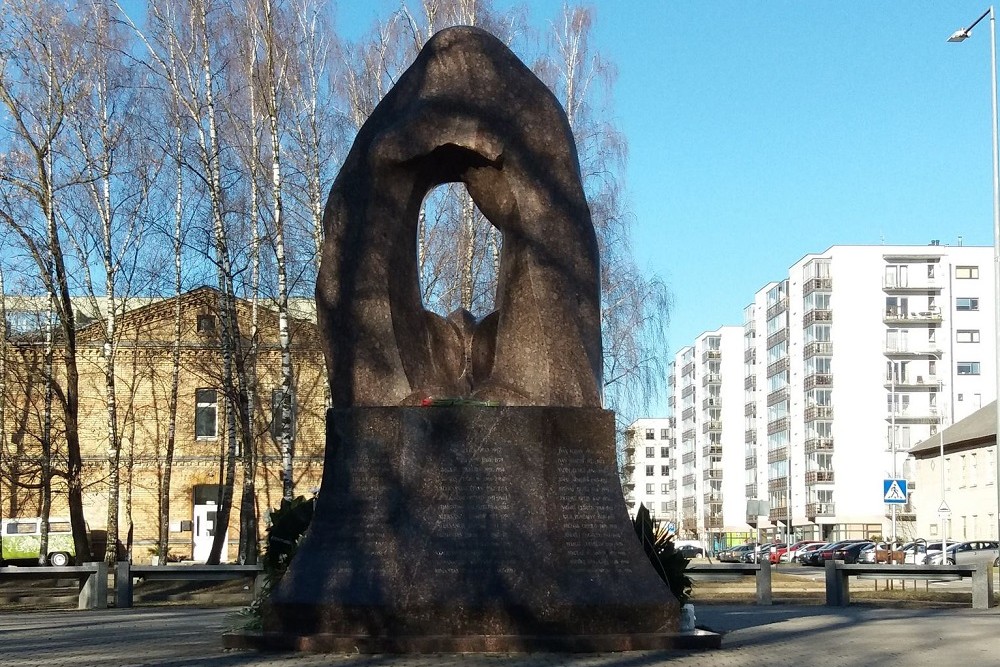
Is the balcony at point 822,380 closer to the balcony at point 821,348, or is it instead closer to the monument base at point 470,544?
the balcony at point 821,348

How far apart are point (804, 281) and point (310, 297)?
202 ft

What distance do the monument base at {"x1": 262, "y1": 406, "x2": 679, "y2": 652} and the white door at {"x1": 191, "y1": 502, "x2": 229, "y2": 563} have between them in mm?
31488

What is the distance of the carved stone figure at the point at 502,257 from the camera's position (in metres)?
11.9

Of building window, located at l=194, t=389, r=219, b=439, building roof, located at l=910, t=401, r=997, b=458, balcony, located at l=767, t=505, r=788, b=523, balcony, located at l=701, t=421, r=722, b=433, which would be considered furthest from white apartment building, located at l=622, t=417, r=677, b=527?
building window, located at l=194, t=389, r=219, b=439

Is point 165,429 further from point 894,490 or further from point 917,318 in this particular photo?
point 917,318

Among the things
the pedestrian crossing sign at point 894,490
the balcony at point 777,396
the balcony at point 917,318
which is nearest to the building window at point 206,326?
the pedestrian crossing sign at point 894,490

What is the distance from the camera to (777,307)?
9469 cm

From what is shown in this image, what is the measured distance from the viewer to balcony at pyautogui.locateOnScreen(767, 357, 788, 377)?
305 feet

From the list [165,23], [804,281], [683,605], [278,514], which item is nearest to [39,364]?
[165,23]

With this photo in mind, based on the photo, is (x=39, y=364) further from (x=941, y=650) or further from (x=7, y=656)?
(x=941, y=650)

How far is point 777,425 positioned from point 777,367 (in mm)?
3971

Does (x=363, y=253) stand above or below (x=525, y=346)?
above

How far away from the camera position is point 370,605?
1038cm

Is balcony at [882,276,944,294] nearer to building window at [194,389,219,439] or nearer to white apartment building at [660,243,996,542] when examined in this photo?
white apartment building at [660,243,996,542]
